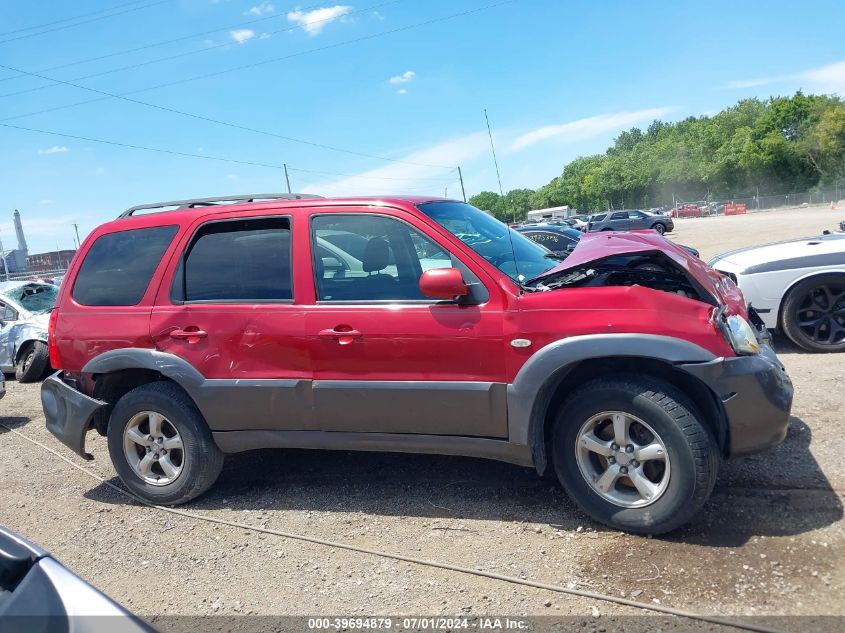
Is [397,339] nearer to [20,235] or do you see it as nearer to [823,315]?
[823,315]

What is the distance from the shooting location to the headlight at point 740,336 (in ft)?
11.2

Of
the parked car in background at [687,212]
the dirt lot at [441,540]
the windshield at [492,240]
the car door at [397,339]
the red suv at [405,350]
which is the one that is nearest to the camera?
the dirt lot at [441,540]

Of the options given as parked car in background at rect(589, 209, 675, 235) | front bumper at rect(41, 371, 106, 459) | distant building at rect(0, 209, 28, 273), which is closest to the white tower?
distant building at rect(0, 209, 28, 273)

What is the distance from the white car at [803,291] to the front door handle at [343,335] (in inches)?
182

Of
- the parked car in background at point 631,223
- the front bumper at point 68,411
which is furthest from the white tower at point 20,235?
the front bumper at point 68,411

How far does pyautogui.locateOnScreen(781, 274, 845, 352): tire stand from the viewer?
6609mm

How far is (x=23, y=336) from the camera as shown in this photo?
9.81m

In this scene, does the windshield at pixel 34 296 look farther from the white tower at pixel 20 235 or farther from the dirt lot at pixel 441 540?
the white tower at pixel 20 235

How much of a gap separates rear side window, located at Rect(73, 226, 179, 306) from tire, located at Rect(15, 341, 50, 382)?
19.5 ft

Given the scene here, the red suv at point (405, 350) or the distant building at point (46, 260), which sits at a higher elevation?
the distant building at point (46, 260)

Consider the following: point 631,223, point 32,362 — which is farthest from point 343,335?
point 631,223

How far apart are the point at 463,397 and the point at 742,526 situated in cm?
163

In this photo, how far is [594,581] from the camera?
3.20 m

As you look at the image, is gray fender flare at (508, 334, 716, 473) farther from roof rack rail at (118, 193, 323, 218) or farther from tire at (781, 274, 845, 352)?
tire at (781, 274, 845, 352)
